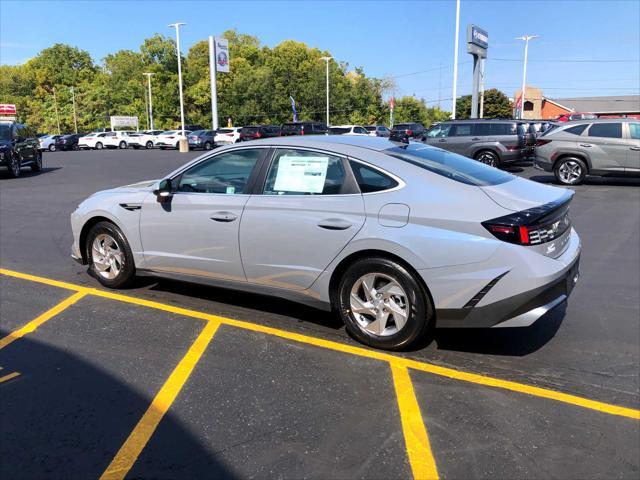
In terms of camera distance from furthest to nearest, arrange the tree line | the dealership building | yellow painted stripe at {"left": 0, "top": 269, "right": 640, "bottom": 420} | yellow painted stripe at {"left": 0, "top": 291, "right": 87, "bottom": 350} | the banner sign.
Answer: the dealership building, the tree line, the banner sign, yellow painted stripe at {"left": 0, "top": 291, "right": 87, "bottom": 350}, yellow painted stripe at {"left": 0, "top": 269, "right": 640, "bottom": 420}

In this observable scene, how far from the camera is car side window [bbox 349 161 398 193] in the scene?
3924mm

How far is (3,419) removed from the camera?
3.09 metres

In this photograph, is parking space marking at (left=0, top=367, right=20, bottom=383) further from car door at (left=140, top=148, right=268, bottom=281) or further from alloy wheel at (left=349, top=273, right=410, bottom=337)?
alloy wheel at (left=349, top=273, right=410, bottom=337)

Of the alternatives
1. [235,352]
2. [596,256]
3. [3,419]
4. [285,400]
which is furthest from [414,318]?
[596,256]

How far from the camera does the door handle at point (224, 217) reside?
4.45 metres

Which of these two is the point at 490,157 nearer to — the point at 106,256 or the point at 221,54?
the point at 106,256

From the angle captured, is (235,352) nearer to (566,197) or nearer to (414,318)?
(414,318)

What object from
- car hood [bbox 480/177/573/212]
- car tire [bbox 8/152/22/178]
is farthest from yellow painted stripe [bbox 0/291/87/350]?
car tire [bbox 8/152/22/178]

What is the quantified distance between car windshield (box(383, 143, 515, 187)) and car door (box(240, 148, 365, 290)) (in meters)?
0.52

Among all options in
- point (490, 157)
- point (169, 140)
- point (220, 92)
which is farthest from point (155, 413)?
point (220, 92)

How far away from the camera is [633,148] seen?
514 inches

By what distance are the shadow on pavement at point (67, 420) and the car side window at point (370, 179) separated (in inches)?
81.9

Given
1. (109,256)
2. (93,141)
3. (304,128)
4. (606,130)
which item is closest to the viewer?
(109,256)

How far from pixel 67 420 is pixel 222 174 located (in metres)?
2.39
